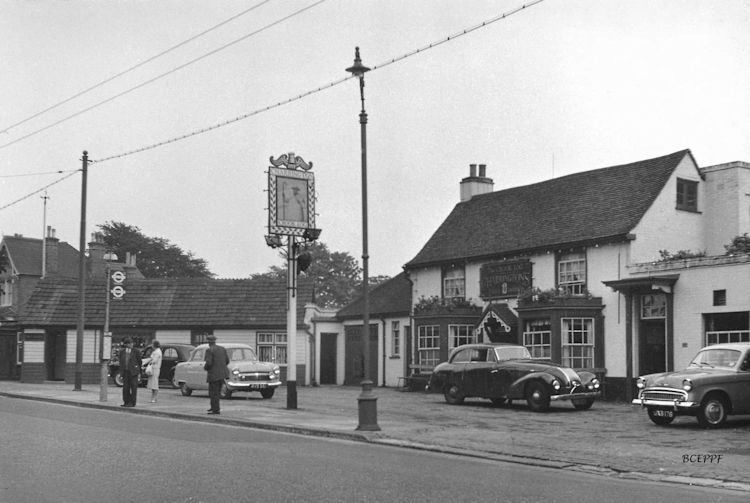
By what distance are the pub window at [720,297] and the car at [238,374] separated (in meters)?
13.1

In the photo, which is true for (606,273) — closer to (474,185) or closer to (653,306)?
(653,306)

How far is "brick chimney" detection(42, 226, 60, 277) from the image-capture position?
2248 inches

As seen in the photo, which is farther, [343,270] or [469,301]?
[343,270]

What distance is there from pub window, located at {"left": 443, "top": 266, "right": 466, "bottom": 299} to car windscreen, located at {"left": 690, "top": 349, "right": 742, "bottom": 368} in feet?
50.2

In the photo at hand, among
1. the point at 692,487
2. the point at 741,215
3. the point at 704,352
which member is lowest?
the point at 692,487

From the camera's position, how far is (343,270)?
287 feet

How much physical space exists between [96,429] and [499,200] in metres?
22.4

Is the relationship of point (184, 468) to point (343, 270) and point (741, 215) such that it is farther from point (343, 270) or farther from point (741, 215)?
point (343, 270)

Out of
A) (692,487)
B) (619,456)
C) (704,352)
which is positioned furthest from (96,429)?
(704,352)

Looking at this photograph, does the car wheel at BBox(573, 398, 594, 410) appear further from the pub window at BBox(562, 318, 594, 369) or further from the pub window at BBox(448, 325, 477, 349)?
the pub window at BBox(448, 325, 477, 349)

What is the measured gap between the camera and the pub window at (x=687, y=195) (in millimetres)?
29941

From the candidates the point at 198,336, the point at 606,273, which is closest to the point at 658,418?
the point at 606,273

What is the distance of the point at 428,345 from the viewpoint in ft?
113

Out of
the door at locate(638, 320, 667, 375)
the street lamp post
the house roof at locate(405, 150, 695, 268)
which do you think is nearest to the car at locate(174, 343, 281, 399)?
the house roof at locate(405, 150, 695, 268)
